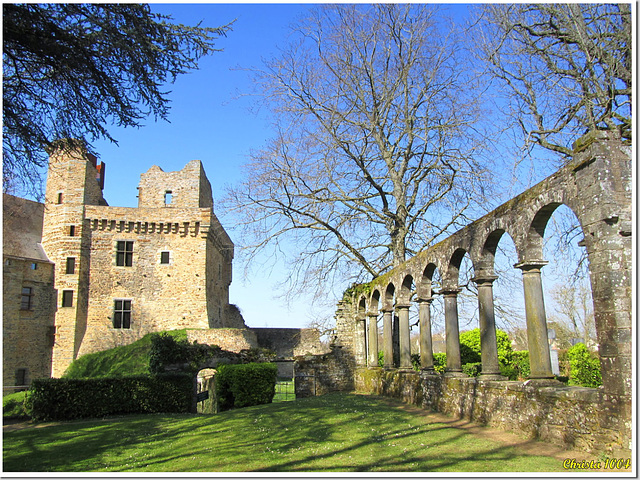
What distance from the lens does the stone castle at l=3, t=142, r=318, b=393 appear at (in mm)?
24641

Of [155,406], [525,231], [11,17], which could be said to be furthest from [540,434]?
[155,406]

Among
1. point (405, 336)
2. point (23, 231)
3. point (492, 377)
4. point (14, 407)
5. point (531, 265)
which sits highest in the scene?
point (23, 231)

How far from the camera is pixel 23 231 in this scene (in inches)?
1056

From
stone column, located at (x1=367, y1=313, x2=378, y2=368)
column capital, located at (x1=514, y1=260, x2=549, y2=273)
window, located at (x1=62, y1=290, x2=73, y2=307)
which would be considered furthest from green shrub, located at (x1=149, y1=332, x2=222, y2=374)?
column capital, located at (x1=514, y1=260, x2=549, y2=273)

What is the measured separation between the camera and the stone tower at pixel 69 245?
24953mm

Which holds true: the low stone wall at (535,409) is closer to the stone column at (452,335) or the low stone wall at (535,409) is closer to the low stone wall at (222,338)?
the stone column at (452,335)

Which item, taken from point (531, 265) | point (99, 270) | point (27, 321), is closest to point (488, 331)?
point (531, 265)

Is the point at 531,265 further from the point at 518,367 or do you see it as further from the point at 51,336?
the point at 51,336

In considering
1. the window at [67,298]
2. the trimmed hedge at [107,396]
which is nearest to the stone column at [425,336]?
the trimmed hedge at [107,396]

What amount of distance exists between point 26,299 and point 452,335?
894 inches

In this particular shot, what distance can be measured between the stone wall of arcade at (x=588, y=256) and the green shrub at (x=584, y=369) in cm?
551

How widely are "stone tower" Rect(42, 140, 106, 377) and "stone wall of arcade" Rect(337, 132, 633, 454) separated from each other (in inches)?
784

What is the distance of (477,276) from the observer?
9.23m

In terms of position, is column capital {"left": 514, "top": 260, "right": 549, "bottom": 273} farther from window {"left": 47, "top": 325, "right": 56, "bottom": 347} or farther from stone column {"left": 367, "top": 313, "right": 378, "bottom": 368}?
window {"left": 47, "top": 325, "right": 56, "bottom": 347}
